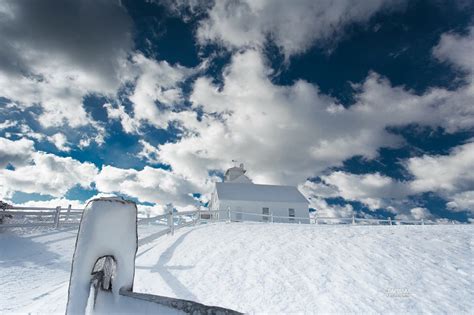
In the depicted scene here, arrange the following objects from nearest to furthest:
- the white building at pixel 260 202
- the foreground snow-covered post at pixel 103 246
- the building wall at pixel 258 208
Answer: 1. the foreground snow-covered post at pixel 103 246
2. the building wall at pixel 258 208
3. the white building at pixel 260 202

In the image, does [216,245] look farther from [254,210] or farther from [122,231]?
[254,210]

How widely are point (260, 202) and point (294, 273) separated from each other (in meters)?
26.4

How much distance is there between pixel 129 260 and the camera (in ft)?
8.39

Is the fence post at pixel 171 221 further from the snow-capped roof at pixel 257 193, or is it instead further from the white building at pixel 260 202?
the snow-capped roof at pixel 257 193

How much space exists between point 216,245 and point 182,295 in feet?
16.4

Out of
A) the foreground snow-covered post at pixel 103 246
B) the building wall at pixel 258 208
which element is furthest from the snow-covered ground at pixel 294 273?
the building wall at pixel 258 208

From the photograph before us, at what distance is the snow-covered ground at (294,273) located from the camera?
20.6 ft

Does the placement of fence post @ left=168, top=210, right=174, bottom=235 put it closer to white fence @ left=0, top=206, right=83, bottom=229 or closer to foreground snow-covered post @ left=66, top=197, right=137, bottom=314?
white fence @ left=0, top=206, right=83, bottom=229

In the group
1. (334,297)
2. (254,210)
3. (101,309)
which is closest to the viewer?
(101,309)

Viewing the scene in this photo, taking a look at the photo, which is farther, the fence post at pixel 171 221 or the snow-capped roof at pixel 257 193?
the snow-capped roof at pixel 257 193

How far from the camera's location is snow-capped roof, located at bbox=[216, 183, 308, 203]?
113ft

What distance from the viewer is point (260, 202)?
3425 centimetres

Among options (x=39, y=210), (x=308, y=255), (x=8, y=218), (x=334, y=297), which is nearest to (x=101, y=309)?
(x=334, y=297)

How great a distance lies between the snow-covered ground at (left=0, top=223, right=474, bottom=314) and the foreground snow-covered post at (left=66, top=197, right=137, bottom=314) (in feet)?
13.9
